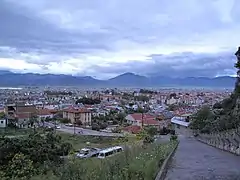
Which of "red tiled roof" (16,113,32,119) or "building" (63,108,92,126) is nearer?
"building" (63,108,92,126)

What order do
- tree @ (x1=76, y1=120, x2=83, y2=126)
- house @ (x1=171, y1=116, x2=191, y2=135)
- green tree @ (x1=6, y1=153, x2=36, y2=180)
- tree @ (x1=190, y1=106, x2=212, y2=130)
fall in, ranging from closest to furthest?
green tree @ (x1=6, y1=153, x2=36, y2=180), tree @ (x1=190, y1=106, x2=212, y2=130), house @ (x1=171, y1=116, x2=191, y2=135), tree @ (x1=76, y1=120, x2=83, y2=126)

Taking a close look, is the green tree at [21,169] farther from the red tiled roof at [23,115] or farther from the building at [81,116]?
the red tiled roof at [23,115]

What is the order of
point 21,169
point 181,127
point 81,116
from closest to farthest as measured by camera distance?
1. point 21,169
2. point 181,127
3. point 81,116

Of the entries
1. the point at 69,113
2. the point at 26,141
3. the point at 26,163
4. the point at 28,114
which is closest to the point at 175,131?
the point at 69,113

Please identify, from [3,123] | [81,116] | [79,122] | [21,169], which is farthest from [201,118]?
[21,169]

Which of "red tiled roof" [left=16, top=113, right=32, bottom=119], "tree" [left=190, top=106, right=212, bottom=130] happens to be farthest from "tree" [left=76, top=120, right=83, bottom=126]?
"tree" [left=190, top=106, right=212, bottom=130]

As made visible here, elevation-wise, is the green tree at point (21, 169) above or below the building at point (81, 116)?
above

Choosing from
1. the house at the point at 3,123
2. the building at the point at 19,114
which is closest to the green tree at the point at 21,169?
the house at the point at 3,123

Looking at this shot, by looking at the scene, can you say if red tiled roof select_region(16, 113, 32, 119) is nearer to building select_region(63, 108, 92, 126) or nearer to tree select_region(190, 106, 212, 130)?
building select_region(63, 108, 92, 126)

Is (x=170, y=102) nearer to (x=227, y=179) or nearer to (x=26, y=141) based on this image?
(x=26, y=141)

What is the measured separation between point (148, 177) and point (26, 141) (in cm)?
1570

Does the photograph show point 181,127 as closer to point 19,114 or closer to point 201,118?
point 201,118

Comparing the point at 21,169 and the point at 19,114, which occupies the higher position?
the point at 21,169

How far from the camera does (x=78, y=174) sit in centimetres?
690
